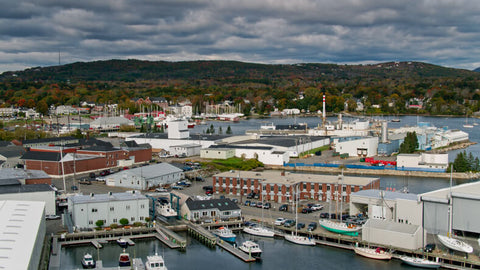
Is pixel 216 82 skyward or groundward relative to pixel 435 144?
skyward

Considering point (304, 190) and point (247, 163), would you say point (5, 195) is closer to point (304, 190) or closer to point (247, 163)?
point (304, 190)

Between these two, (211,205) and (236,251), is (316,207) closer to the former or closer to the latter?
(211,205)

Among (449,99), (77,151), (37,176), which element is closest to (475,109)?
(449,99)

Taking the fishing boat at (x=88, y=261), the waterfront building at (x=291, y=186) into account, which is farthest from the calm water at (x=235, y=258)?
the waterfront building at (x=291, y=186)

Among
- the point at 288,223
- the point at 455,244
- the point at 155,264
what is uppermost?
the point at 455,244

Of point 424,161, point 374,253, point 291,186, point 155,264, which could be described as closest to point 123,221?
point 155,264

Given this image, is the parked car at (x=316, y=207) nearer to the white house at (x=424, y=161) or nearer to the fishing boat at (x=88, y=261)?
the fishing boat at (x=88, y=261)
